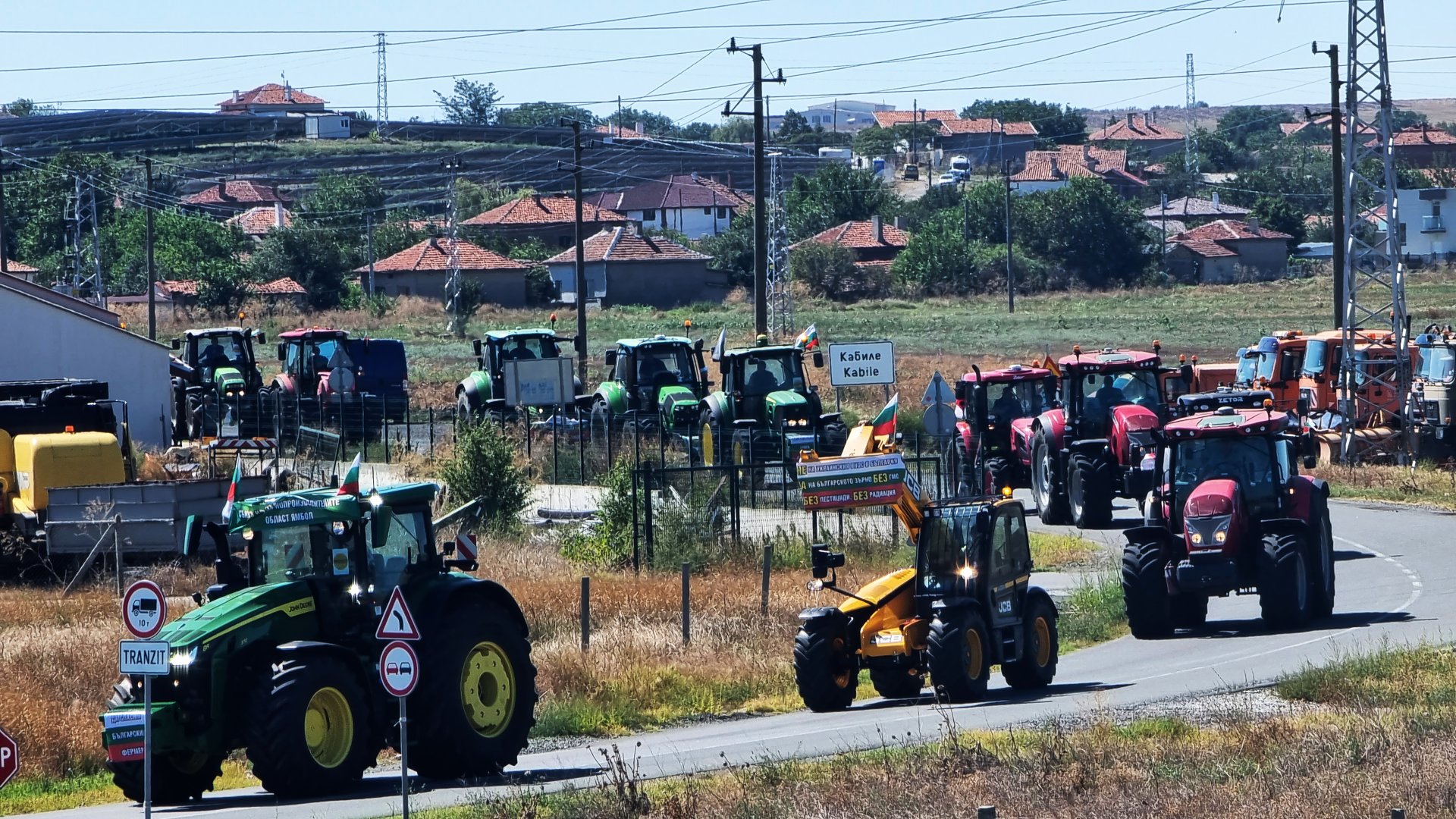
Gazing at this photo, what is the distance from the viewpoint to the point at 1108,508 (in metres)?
28.5

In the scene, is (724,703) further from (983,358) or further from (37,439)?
(983,358)

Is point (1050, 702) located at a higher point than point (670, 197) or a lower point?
lower

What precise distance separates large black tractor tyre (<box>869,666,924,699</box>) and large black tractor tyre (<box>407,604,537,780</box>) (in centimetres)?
416

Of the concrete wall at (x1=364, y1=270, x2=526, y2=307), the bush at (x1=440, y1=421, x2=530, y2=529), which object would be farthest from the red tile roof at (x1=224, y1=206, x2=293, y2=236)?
the bush at (x1=440, y1=421, x2=530, y2=529)

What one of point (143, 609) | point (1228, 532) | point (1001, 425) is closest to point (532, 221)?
point (1001, 425)

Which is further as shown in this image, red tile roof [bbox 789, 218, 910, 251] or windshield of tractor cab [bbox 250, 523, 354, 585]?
red tile roof [bbox 789, 218, 910, 251]

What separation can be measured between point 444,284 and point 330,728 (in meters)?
75.3

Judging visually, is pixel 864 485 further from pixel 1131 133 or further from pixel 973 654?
pixel 1131 133

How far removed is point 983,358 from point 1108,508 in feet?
90.5

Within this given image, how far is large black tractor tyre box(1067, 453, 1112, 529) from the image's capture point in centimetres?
2819

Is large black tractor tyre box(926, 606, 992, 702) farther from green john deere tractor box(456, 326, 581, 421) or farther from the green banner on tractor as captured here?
green john deere tractor box(456, 326, 581, 421)

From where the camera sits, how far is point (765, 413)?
111ft

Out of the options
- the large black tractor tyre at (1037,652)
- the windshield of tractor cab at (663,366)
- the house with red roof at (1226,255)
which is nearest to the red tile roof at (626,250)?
the house with red roof at (1226,255)

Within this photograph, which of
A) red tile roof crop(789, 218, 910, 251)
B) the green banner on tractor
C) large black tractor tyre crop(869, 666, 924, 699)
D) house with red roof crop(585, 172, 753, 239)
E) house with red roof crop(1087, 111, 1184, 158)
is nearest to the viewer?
the green banner on tractor
